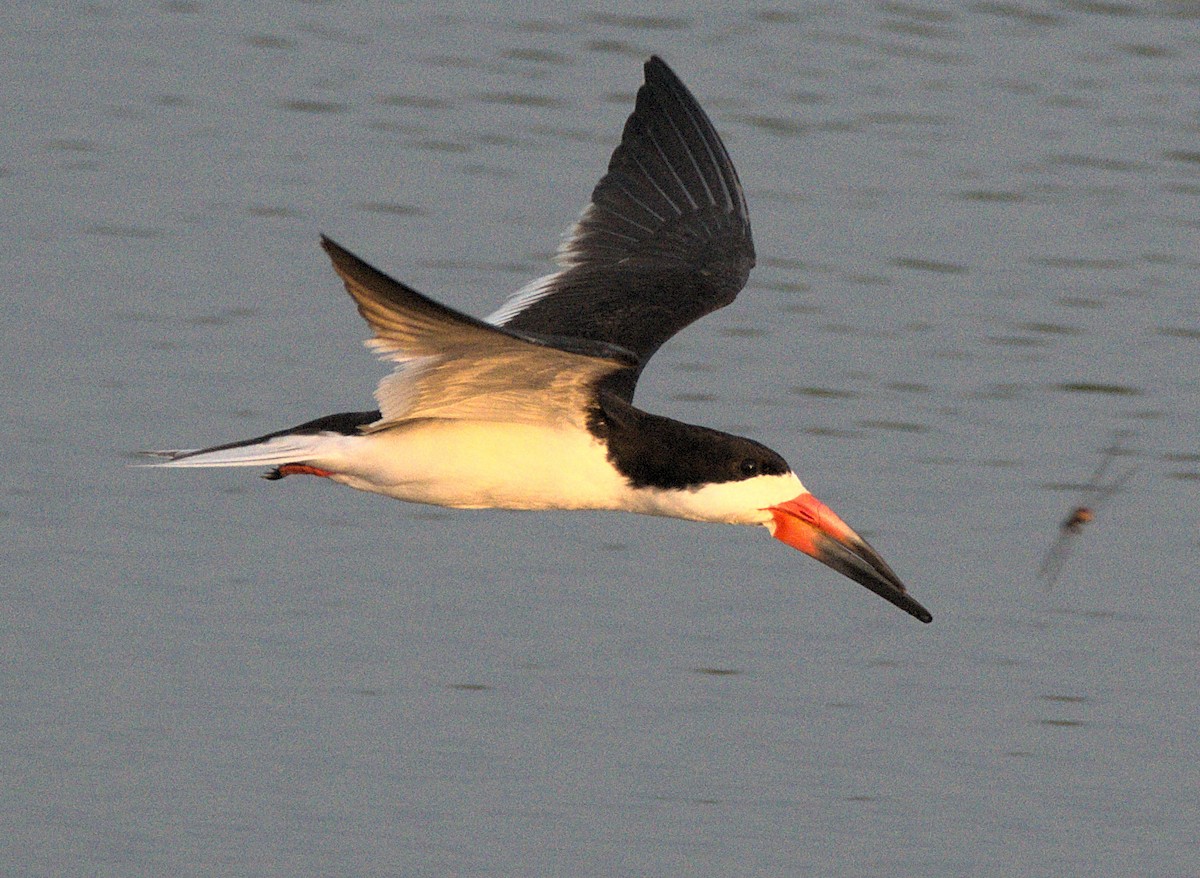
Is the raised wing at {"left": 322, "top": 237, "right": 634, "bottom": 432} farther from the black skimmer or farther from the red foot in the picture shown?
the red foot

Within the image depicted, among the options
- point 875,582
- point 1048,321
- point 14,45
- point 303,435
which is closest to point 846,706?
point 875,582

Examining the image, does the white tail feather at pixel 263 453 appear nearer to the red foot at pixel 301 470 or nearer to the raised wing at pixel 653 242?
the red foot at pixel 301 470

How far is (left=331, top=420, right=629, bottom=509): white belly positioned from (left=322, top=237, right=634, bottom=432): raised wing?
0.05 m

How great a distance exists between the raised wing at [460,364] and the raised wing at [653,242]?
2.58 ft

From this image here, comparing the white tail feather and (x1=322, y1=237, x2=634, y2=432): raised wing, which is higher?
(x1=322, y1=237, x2=634, y2=432): raised wing

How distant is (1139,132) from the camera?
10.9 metres

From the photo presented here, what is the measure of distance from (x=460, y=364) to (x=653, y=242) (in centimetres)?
174

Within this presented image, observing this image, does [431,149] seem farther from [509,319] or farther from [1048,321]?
[509,319]

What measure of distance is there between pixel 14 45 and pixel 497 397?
615cm

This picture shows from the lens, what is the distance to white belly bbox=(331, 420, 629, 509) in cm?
567

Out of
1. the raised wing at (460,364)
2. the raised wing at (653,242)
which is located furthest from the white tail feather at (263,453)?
the raised wing at (653,242)

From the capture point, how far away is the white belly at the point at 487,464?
567 centimetres

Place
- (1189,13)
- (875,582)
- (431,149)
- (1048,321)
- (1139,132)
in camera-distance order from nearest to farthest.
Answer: (875,582) < (1048,321) < (431,149) < (1139,132) < (1189,13)

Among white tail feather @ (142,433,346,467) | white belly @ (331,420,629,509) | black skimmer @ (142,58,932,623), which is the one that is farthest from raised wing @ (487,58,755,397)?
white tail feather @ (142,433,346,467)
